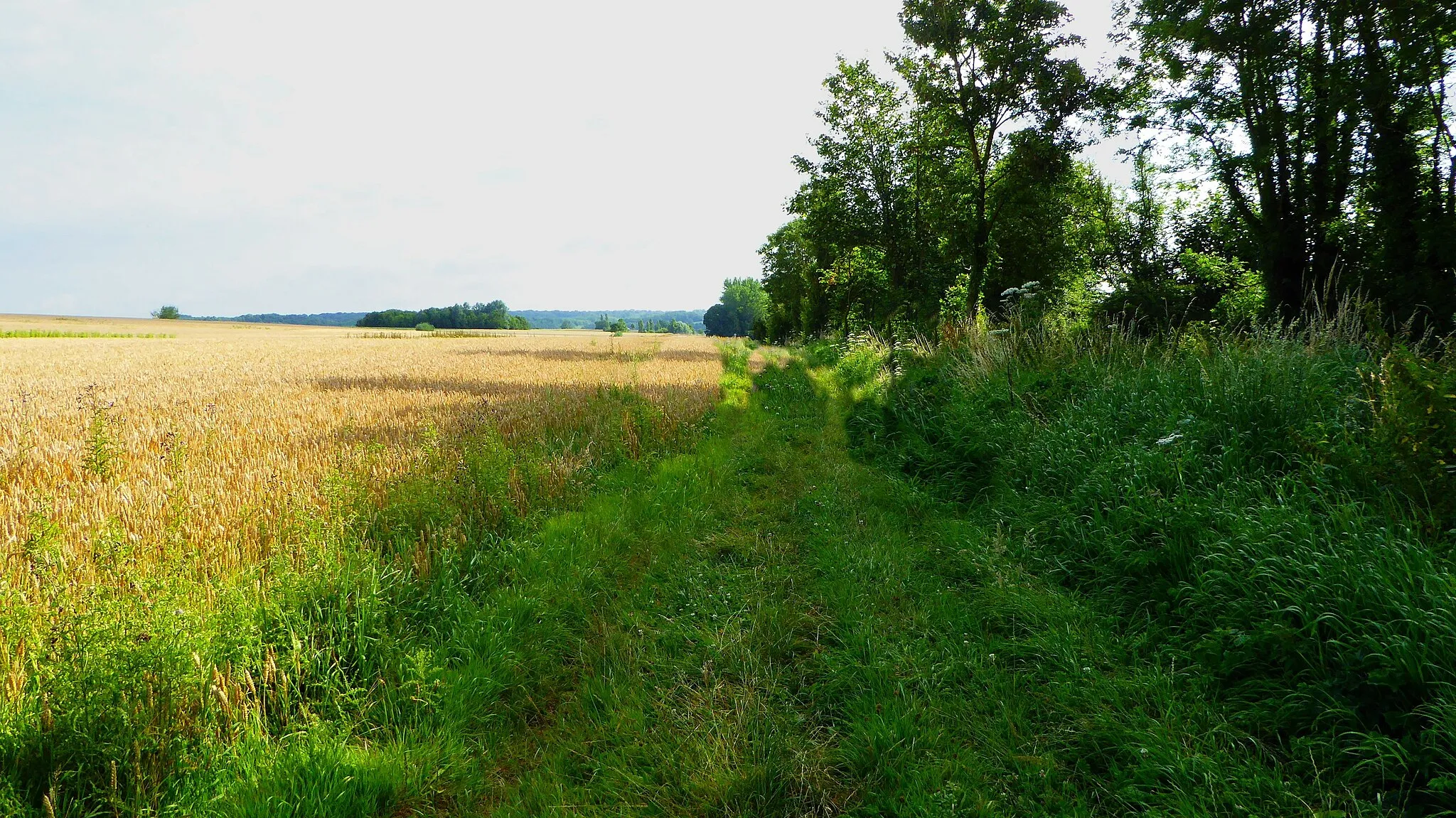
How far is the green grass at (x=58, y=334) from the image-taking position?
44781 millimetres

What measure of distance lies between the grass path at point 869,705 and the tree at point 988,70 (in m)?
20.3

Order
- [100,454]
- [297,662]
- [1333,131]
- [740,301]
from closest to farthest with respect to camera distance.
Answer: [297,662], [100,454], [1333,131], [740,301]

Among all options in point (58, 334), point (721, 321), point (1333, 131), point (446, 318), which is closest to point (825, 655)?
point (1333, 131)

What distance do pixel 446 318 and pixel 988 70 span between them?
13261cm

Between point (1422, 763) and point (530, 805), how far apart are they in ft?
11.4

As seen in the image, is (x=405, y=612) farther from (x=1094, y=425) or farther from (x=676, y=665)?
(x=1094, y=425)

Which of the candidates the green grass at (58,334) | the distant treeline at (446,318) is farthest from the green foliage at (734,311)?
the green grass at (58,334)

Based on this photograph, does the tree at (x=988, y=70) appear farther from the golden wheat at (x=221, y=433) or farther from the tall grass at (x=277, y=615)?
the tall grass at (x=277, y=615)

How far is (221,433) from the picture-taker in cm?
698

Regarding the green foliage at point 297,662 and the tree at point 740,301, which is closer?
the green foliage at point 297,662

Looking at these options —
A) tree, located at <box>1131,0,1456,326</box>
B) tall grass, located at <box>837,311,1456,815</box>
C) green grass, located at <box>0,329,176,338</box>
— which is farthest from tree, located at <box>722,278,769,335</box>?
tall grass, located at <box>837,311,1456,815</box>

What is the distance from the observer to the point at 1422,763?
2.12 metres

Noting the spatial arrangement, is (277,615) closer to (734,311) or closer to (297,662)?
(297,662)

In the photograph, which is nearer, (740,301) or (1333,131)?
(1333,131)
